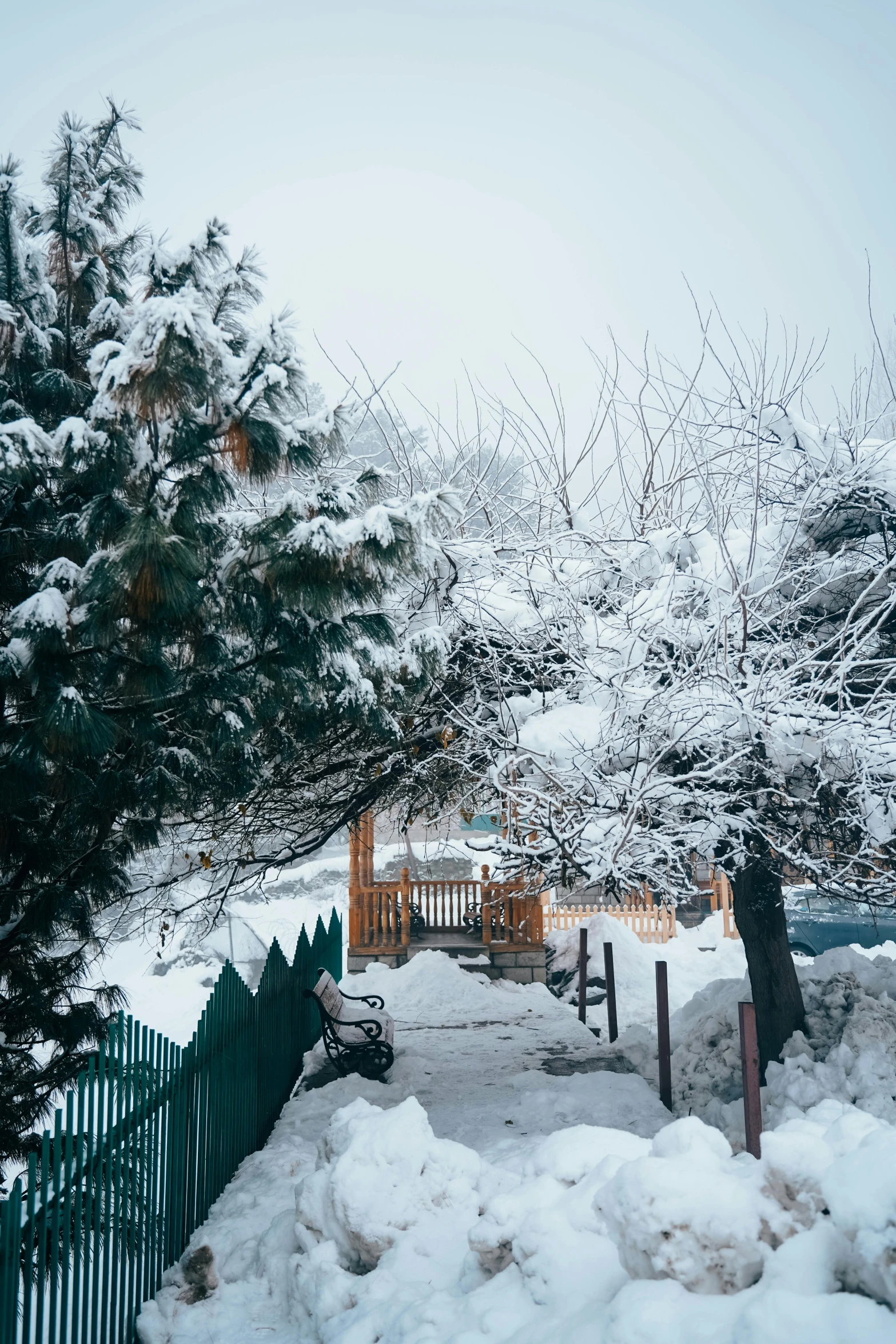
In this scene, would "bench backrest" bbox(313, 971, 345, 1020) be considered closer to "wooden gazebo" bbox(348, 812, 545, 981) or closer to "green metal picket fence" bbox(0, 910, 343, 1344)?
"green metal picket fence" bbox(0, 910, 343, 1344)

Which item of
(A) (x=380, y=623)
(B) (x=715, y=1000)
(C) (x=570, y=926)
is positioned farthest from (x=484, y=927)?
(A) (x=380, y=623)

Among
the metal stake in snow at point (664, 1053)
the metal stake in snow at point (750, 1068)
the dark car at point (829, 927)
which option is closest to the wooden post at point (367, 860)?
the dark car at point (829, 927)

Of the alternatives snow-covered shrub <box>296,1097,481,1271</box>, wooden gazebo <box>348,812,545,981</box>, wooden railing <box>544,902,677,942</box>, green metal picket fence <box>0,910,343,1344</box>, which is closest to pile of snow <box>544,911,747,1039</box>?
wooden gazebo <box>348,812,545,981</box>

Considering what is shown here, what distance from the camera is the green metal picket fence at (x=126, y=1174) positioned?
3.18 m

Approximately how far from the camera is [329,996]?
334 inches

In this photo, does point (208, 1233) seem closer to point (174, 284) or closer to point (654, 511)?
point (174, 284)

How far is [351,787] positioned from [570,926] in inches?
451

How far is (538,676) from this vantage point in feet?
22.0

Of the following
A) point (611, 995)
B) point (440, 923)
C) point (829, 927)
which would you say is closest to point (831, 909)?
point (829, 927)

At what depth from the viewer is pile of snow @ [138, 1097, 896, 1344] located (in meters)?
2.67

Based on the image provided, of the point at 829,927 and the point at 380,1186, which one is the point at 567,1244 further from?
the point at 829,927

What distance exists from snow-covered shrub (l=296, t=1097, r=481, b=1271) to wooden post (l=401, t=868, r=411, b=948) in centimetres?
1028

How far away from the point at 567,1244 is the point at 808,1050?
5214 mm

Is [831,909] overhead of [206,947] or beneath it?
overhead
